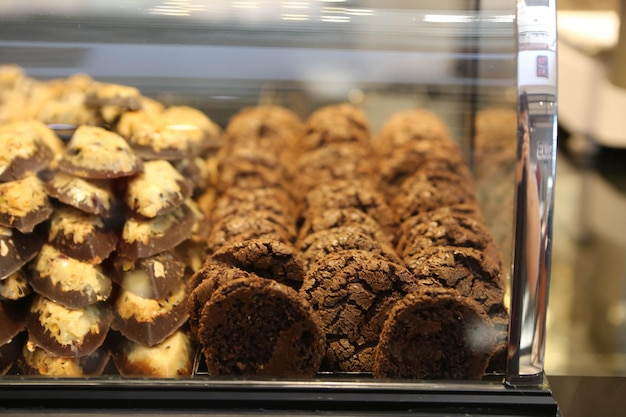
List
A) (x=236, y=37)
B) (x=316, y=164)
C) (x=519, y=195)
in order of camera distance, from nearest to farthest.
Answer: (x=519, y=195), (x=236, y=37), (x=316, y=164)

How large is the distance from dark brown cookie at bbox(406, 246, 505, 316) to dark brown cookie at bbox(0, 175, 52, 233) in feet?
2.39

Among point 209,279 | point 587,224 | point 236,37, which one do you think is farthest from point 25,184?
point 587,224

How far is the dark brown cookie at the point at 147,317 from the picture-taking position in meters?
1.24

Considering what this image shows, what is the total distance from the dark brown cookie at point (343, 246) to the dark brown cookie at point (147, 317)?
0.27 m

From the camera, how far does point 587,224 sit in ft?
7.79

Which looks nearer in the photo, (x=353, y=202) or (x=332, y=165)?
(x=353, y=202)

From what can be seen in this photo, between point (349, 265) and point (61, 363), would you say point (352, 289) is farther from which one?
point (61, 363)

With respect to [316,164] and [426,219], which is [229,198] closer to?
[316,164]

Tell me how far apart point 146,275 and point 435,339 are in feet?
1.89

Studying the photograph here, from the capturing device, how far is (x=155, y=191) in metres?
1.36

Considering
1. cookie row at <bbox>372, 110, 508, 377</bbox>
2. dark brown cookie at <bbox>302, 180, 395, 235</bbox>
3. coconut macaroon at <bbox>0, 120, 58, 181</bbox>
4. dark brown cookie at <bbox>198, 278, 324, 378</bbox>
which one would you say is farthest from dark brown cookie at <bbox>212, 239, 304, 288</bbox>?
coconut macaroon at <bbox>0, 120, 58, 181</bbox>

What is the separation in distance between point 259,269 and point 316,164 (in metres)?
0.73

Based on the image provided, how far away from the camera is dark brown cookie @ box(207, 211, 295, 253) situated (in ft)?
4.58

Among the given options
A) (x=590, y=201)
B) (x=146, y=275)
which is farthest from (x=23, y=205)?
(x=590, y=201)
